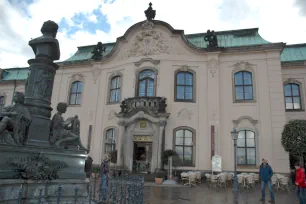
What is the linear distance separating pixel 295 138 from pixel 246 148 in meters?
3.18

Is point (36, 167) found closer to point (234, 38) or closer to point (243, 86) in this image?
point (243, 86)

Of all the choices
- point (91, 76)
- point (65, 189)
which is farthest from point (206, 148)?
point (65, 189)

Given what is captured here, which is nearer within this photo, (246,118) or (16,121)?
(16,121)

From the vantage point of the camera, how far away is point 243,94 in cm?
Result: 1862

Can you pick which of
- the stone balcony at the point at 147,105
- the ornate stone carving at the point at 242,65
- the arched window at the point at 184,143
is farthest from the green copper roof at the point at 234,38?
the arched window at the point at 184,143

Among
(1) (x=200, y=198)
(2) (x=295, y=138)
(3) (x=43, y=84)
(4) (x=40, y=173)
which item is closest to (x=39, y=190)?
(4) (x=40, y=173)

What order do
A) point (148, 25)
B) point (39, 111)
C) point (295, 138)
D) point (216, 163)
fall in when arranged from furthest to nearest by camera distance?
1. point (148, 25)
2. point (216, 163)
3. point (295, 138)
4. point (39, 111)

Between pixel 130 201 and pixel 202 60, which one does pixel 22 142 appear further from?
pixel 202 60

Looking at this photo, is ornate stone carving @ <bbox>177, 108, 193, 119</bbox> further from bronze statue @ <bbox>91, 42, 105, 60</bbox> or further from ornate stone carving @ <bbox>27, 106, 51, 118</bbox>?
ornate stone carving @ <bbox>27, 106, 51, 118</bbox>

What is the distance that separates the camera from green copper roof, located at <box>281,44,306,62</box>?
21.8 m

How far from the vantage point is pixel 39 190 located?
521 centimetres

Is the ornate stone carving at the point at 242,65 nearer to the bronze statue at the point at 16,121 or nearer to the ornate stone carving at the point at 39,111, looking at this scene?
the ornate stone carving at the point at 39,111

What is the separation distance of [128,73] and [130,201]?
1573 centimetres

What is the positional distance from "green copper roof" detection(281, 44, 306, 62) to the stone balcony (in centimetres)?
1188
